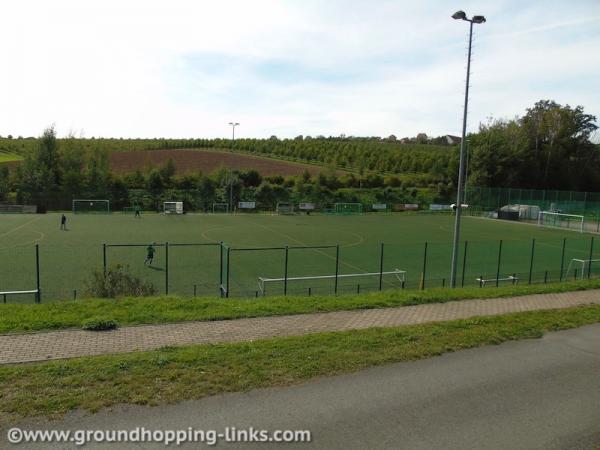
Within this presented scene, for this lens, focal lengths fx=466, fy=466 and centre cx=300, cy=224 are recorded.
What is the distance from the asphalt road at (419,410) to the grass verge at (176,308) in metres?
3.97

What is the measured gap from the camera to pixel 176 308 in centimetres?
1123

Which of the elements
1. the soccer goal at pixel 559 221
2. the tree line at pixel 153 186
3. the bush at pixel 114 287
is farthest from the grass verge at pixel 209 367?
the tree line at pixel 153 186

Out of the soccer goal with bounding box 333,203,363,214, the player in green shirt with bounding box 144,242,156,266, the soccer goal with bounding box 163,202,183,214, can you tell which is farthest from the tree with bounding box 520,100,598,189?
the player in green shirt with bounding box 144,242,156,266

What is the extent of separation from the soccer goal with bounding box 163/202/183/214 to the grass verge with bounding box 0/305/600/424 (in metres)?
50.3

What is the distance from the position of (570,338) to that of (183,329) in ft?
27.0

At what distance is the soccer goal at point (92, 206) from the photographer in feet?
189

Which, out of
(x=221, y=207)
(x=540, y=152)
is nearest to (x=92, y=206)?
(x=221, y=207)

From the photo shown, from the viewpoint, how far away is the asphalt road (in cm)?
568

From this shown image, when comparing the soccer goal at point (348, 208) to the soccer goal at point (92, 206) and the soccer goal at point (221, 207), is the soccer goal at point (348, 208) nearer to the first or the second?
the soccer goal at point (221, 207)

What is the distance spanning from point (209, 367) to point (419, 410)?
326cm

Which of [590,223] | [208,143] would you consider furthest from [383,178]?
[208,143]

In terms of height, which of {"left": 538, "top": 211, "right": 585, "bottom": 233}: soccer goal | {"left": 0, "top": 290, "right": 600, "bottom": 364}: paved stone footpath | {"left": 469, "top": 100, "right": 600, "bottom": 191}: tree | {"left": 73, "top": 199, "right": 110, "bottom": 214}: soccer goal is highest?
{"left": 469, "top": 100, "right": 600, "bottom": 191}: tree

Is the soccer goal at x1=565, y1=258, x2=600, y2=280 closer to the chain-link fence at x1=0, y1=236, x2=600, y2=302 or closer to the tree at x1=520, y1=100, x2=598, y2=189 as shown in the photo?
the chain-link fence at x1=0, y1=236, x2=600, y2=302

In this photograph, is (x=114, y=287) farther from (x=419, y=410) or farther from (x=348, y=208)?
(x=348, y=208)
